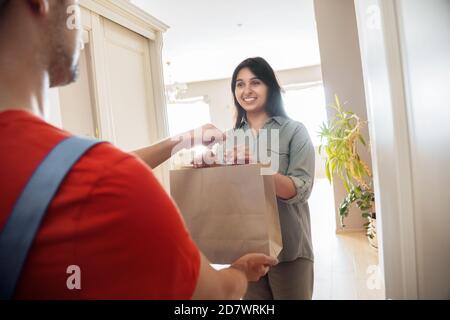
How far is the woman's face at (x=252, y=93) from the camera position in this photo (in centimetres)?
95

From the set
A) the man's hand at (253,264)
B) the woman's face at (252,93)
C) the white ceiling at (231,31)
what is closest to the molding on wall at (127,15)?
the woman's face at (252,93)

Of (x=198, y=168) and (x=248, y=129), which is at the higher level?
(x=248, y=129)

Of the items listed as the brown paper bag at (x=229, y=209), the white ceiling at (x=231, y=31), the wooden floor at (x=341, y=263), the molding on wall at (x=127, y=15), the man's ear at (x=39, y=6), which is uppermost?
the white ceiling at (x=231, y=31)

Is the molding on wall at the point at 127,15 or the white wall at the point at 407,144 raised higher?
the molding on wall at the point at 127,15

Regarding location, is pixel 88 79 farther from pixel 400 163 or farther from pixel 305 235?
pixel 400 163

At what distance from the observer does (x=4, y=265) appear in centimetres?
31

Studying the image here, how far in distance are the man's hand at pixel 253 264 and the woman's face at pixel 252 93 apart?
519mm

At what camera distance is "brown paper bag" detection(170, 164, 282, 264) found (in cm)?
58

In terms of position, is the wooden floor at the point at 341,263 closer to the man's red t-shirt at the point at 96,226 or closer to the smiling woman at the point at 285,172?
the smiling woman at the point at 285,172

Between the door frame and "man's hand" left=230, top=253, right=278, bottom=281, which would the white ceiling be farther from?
"man's hand" left=230, top=253, right=278, bottom=281

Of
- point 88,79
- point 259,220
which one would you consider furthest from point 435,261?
point 88,79

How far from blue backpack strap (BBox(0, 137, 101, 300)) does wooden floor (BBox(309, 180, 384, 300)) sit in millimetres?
651
